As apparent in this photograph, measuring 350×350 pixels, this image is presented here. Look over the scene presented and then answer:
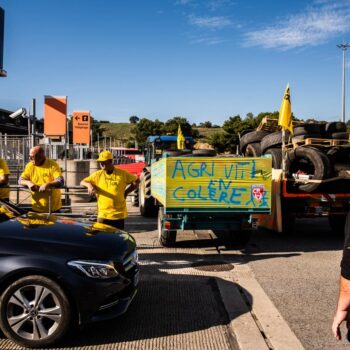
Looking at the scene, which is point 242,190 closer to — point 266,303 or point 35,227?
point 266,303

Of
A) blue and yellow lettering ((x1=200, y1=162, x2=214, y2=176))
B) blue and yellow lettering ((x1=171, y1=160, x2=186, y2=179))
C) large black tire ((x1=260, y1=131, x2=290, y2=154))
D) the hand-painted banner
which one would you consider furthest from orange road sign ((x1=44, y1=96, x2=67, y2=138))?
blue and yellow lettering ((x1=200, y1=162, x2=214, y2=176))

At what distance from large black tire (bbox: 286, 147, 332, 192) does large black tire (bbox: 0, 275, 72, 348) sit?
20.5 ft

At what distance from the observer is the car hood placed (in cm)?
405

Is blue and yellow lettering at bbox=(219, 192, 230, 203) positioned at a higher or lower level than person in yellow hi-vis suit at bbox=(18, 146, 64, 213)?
lower

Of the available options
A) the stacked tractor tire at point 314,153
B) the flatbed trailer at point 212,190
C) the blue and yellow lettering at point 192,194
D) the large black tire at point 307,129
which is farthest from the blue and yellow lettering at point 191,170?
the large black tire at point 307,129

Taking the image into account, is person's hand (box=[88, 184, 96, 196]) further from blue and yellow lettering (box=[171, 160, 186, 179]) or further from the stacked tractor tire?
the stacked tractor tire

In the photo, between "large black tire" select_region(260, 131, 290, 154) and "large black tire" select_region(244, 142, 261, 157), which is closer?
"large black tire" select_region(260, 131, 290, 154)

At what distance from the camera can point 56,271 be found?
389 cm

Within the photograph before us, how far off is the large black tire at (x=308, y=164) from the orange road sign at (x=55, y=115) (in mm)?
6221

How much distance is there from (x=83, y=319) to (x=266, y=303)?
2261mm

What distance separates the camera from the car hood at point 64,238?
405 cm

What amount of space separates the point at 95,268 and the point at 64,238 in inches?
19.0

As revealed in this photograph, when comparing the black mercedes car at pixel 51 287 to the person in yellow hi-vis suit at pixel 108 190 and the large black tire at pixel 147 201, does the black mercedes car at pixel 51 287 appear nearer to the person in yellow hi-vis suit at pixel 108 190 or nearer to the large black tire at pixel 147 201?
the person in yellow hi-vis suit at pixel 108 190

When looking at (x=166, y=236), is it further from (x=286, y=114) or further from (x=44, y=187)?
(x=286, y=114)
